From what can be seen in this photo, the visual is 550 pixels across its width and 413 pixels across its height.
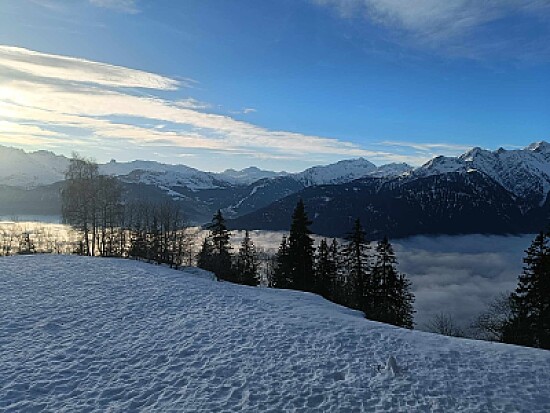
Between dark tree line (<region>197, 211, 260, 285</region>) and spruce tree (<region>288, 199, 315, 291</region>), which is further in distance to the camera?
dark tree line (<region>197, 211, 260, 285</region>)

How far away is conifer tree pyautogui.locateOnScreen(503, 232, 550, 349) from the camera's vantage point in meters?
30.8

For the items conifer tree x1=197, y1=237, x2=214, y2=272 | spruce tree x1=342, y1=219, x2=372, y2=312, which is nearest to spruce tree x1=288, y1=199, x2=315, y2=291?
spruce tree x1=342, y1=219, x2=372, y2=312

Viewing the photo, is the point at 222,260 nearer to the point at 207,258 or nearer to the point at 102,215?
the point at 207,258

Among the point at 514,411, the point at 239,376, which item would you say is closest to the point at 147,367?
the point at 239,376

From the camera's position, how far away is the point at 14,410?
33.0 ft

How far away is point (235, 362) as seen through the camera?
43.0 feet

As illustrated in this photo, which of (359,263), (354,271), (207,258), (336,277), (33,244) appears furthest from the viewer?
(33,244)

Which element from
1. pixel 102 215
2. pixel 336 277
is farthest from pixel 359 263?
pixel 102 215

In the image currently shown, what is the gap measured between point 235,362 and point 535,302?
3033 cm

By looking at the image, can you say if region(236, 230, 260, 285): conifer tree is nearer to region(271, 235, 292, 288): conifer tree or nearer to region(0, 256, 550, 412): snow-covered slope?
region(271, 235, 292, 288): conifer tree

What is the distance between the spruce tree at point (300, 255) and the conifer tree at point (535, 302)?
20469 mm

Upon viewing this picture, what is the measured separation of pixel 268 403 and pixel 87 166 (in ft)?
149

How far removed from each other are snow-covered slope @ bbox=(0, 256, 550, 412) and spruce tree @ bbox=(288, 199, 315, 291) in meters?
25.1

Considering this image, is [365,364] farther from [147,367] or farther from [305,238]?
[305,238]
